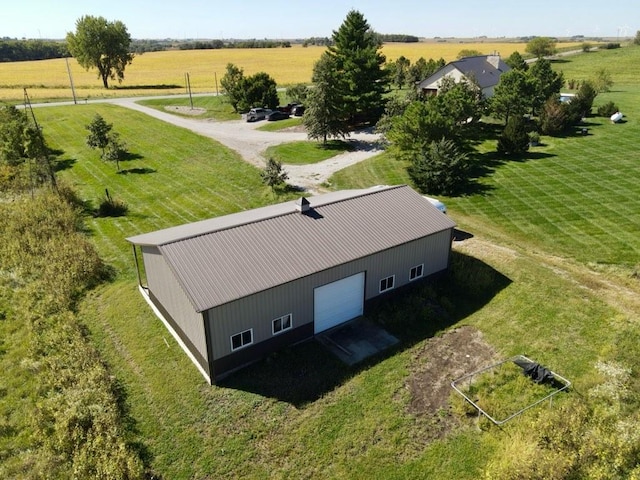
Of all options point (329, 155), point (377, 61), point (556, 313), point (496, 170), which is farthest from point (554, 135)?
point (556, 313)

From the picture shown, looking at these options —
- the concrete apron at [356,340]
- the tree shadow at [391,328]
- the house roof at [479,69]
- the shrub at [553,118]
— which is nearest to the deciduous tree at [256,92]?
the house roof at [479,69]

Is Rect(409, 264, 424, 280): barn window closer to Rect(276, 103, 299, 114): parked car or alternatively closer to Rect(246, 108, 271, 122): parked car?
Rect(246, 108, 271, 122): parked car

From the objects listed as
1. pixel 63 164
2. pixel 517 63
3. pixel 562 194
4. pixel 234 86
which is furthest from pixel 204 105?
pixel 562 194

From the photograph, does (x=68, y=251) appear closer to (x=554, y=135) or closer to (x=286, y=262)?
(x=286, y=262)

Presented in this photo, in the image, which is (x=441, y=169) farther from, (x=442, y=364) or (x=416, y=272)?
(x=442, y=364)

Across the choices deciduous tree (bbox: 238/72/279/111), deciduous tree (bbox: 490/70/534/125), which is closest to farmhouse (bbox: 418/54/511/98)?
deciduous tree (bbox: 490/70/534/125)

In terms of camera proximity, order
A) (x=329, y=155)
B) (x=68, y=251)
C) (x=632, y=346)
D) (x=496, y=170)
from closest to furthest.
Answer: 1. (x=632, y=346)
2. (x=68, y=251)
3. (x=496, y=170)
4. (x=329, y=155)
